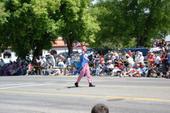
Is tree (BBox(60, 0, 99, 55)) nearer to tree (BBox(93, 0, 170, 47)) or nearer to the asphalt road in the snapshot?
tree (BBox(93, 0, 170, 47))

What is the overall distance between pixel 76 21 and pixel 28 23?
7479 millimetres

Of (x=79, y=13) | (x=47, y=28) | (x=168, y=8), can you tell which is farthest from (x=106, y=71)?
(x=168, y=8)

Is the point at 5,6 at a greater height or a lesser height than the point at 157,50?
greater

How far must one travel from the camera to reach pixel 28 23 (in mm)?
40625

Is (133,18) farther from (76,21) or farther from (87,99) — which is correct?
(87,99)

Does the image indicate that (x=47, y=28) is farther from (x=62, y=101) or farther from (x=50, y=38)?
(x=62, y=101)

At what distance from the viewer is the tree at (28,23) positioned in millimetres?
40750

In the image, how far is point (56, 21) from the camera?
43.4 meters

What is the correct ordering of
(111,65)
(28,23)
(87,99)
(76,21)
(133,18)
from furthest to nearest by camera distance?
1. (133,18)
2. (76,21)
3. (28,23)
4. (111,65)
5. (87,99)

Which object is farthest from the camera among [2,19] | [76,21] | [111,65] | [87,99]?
[76,21]

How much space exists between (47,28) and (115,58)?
40.4 ft

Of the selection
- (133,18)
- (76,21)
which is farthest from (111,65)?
(133,18)

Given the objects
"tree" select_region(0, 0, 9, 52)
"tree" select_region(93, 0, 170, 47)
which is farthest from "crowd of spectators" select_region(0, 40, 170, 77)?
"tree" select_region(93, 0, 170, 47)

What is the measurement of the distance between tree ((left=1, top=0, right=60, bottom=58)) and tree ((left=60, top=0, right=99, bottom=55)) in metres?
1.68
